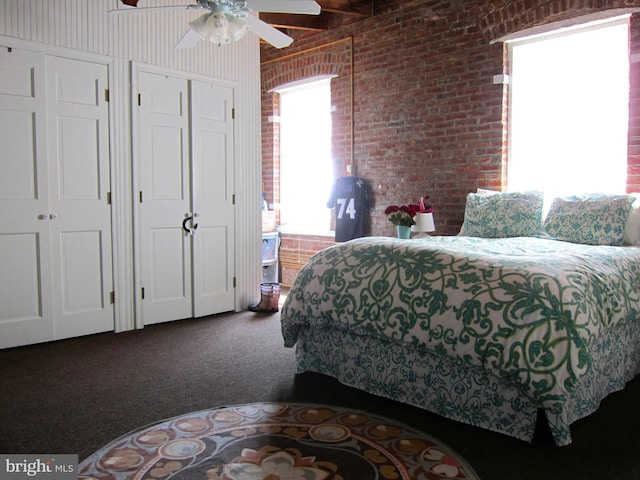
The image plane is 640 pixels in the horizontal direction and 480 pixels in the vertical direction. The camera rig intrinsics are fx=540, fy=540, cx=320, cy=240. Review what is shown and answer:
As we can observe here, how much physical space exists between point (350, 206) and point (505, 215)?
210 cm

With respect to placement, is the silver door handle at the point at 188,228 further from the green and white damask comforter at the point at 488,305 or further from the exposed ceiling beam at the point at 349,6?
the exposed ceiling beam at the point at 349,6

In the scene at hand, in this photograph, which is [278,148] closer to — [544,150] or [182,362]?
[544,150]

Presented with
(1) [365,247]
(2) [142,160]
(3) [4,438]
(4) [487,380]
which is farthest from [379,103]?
(3) [4,438]

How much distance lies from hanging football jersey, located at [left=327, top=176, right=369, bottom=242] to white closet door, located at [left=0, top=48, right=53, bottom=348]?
317 cm

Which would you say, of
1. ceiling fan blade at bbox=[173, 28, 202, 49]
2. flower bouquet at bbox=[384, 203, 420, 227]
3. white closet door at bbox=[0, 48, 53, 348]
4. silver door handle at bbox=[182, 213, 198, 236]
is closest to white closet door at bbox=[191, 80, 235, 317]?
silver door handle at bbox=[182, 213, 198, 236]

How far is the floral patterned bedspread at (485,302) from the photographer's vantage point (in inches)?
87.3

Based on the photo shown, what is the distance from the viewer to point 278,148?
725 cm

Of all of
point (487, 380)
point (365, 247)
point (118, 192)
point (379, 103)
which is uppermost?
point (379, 103)

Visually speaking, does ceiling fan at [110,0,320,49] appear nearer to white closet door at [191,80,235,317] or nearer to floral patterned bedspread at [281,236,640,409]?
floral patterned bedspread at [281,236,640,409]

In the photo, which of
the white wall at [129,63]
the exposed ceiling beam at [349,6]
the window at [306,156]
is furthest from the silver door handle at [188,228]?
the exposed ceiling beam at [349,6]

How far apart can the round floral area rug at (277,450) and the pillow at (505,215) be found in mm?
2269

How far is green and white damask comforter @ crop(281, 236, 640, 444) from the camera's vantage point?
2.22m

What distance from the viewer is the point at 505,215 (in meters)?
4.38

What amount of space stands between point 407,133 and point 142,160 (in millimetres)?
2696
